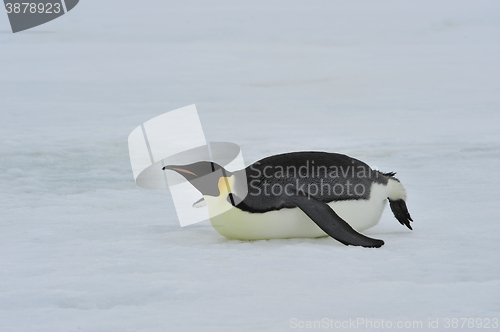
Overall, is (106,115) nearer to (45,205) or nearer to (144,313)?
(45,205)

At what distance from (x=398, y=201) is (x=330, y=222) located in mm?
624

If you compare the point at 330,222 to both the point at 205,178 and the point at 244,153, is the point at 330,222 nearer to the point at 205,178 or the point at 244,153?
the point at 205,178

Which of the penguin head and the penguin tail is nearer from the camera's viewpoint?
the penguin head

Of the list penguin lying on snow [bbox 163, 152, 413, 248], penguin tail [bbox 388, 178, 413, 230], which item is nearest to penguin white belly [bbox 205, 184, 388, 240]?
penguin lying on snow [bbox 163, 152, 413, 248]

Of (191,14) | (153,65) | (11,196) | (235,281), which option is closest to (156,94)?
(153,65)

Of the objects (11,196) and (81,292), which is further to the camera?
(11,196)

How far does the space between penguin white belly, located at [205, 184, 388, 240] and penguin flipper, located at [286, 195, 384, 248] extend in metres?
0.09

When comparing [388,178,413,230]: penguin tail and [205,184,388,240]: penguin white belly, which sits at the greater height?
[205,184,388,240]: penguin white belly

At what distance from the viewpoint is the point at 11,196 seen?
3807mm

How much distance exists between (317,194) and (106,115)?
591cm

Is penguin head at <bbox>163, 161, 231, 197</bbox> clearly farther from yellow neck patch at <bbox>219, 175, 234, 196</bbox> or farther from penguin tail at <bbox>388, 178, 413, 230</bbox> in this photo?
penguin tail at <bbox>388, 178, 413, 230</bbox>

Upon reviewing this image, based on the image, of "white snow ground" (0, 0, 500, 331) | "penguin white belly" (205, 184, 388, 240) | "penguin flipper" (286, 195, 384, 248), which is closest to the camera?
"white snow ground" (0, 0, 500, 331)

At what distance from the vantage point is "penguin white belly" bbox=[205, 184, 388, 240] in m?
2.49

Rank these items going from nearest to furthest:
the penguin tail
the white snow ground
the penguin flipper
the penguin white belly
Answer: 1. the white snow ground
2. the penguin flipper
3. the penguin white belly
4. the penguin tail
